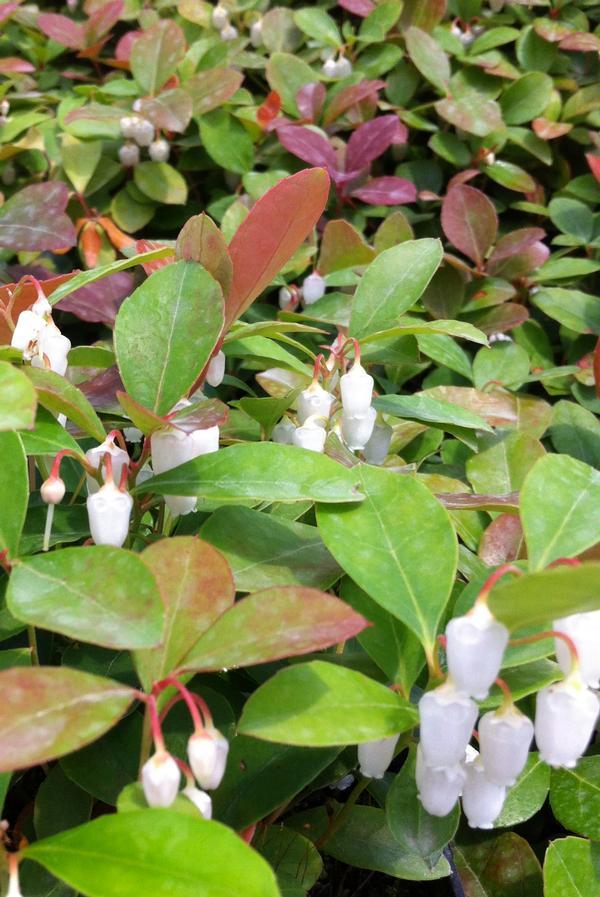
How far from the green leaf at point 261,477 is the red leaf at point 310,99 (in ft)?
3.56

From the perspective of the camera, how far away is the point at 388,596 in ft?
2.09

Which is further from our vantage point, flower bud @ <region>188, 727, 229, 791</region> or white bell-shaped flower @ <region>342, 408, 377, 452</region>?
white bell-shaped flower @ <region>342, 408, 377, 452</region>

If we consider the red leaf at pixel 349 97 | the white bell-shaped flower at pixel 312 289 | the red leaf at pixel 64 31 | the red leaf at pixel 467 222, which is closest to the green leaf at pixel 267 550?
the white bell-shaped flower at pixel 312 289

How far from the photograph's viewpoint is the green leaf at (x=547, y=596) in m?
0.47

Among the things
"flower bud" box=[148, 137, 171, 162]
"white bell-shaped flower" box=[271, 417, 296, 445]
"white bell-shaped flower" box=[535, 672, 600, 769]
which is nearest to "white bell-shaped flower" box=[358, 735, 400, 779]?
"white bell-shaped flower" box=[535, 672, 600, 769]

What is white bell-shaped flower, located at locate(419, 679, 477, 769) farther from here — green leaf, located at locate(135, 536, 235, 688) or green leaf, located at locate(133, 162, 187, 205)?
green leaf, located at locate(133, 162, 187, 205)

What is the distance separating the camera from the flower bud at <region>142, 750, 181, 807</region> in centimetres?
51

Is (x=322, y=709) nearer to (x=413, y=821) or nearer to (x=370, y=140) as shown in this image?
(x=413, y=821)

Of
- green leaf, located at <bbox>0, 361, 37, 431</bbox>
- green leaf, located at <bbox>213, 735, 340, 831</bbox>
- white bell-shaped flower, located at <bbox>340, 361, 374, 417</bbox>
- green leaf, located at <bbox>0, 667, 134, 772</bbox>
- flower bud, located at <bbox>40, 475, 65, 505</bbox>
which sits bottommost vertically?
green leaf, located at <bbox>213, 735, 340, 831</bbox>

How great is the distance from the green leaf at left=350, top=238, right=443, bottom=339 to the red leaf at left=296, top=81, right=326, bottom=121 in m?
0.78

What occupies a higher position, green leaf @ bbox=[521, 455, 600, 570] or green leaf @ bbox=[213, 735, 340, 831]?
green leaf @ bbox=[521, 455, 600, 570]

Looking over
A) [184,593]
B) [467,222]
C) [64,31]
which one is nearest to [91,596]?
[184,593]

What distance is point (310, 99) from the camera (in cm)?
163

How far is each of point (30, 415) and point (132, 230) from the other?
113 centimetres
